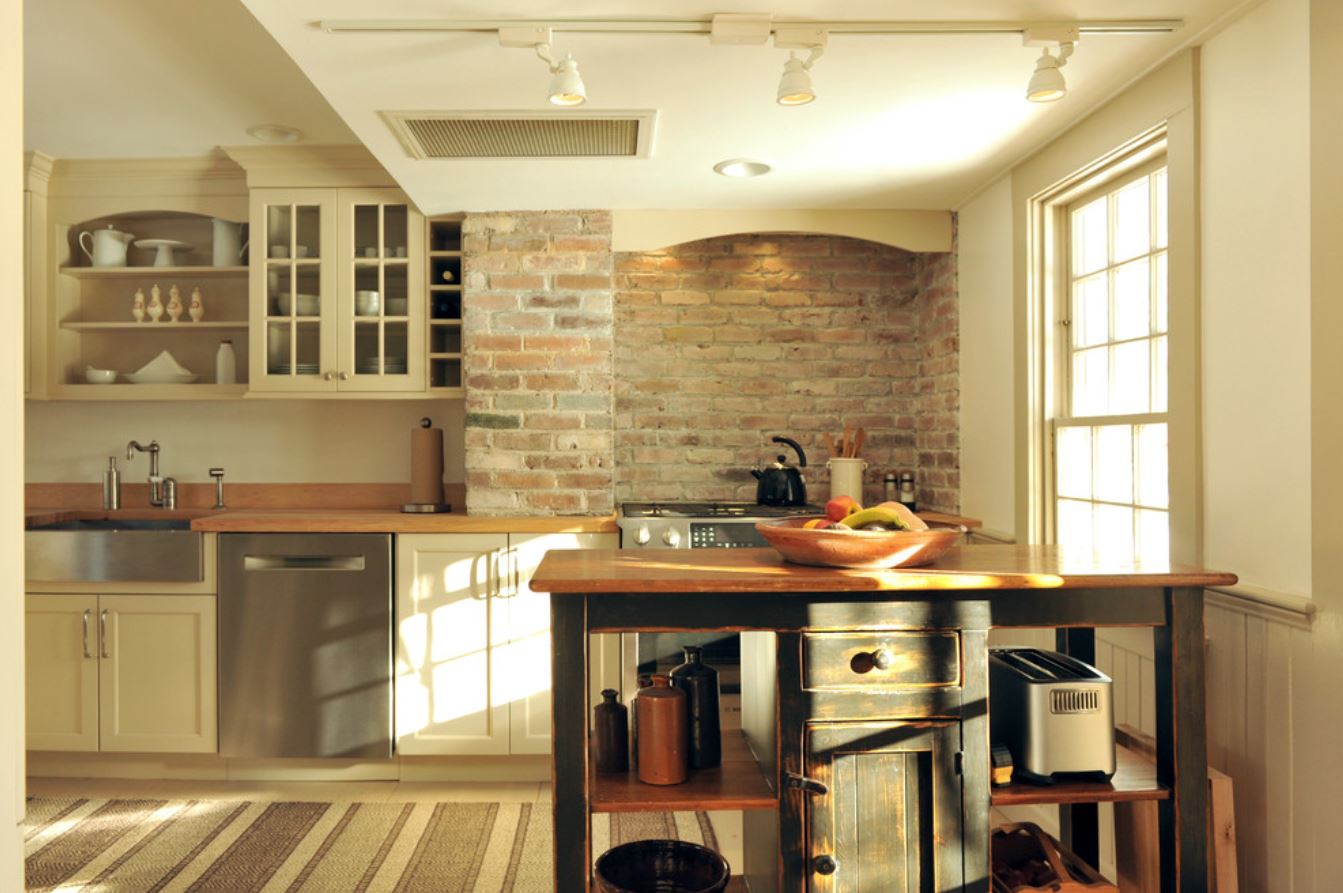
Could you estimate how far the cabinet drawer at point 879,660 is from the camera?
75.0 inches

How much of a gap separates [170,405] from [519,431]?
176 cm

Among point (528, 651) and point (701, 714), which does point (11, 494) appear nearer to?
point (701, 714)

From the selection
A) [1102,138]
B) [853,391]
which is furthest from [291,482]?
[1102,138]

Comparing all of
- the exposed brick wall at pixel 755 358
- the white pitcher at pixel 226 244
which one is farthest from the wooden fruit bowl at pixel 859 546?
the white pitcher at pixel 226 244

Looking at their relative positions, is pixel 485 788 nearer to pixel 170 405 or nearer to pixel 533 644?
pixel 533 644

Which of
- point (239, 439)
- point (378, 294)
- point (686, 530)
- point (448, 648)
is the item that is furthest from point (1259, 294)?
point (239, 439)

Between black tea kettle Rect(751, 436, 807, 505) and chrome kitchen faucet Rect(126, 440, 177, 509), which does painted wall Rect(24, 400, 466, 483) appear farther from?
black tea kettle Rect(751, 436, 807, 505)

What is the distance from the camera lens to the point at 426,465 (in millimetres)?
4070

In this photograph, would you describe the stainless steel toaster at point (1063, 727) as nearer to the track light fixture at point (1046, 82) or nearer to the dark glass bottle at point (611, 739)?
the dark glass bottle at point (611, 739)

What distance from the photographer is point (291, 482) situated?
432 cm

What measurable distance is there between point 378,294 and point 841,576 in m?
2.68

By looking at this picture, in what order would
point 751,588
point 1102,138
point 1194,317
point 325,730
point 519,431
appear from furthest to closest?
point 519,431
point 325,730
point 1102,138
point 1194,317
point 751,588

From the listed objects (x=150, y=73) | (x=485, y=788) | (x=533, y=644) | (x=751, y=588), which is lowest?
(x=485, y=788)

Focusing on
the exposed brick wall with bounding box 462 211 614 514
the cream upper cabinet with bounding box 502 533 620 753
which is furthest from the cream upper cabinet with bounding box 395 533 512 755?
the exposed brick wall with bounding box 462 211 614 514
